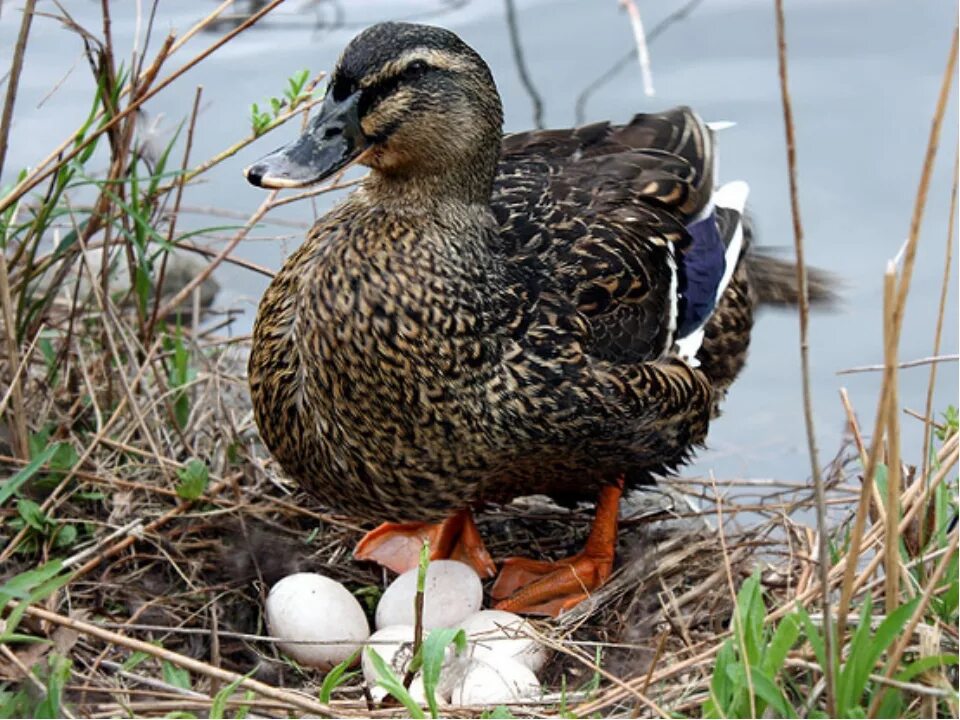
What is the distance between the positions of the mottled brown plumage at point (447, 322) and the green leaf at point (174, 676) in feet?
1.76

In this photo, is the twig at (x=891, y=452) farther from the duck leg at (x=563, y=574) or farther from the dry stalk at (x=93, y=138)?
the dry stalk at (x=93, y=138)

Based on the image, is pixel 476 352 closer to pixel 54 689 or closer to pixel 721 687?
pixel 721 687

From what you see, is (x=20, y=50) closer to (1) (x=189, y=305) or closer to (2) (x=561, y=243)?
(2) (x=561, y=243)

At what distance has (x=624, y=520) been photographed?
4.12m

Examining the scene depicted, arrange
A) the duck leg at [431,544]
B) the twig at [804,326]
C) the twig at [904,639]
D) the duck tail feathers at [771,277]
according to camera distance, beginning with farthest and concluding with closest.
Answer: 1. the duck tail feathers at [771,277]
2. the duck leg at [431,544]
3. the twig at [904,639]
4. the twig at [804,326]

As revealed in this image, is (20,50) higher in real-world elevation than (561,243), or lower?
higher

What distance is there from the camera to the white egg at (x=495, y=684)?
3.06 m

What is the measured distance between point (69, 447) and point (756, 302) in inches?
81.6

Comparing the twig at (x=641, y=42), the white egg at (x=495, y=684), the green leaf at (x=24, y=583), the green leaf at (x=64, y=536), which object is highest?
the twig at (x=641, y=42)

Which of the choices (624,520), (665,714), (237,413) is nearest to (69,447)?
(237,413)

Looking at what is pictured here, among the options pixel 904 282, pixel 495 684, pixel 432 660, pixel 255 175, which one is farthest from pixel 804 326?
pixel 255 175

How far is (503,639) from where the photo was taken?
3285 millimetres

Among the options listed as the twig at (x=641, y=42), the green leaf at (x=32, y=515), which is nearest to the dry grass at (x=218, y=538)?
the green leaf at (x=32, y=515)

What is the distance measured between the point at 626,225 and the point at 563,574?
834mm
